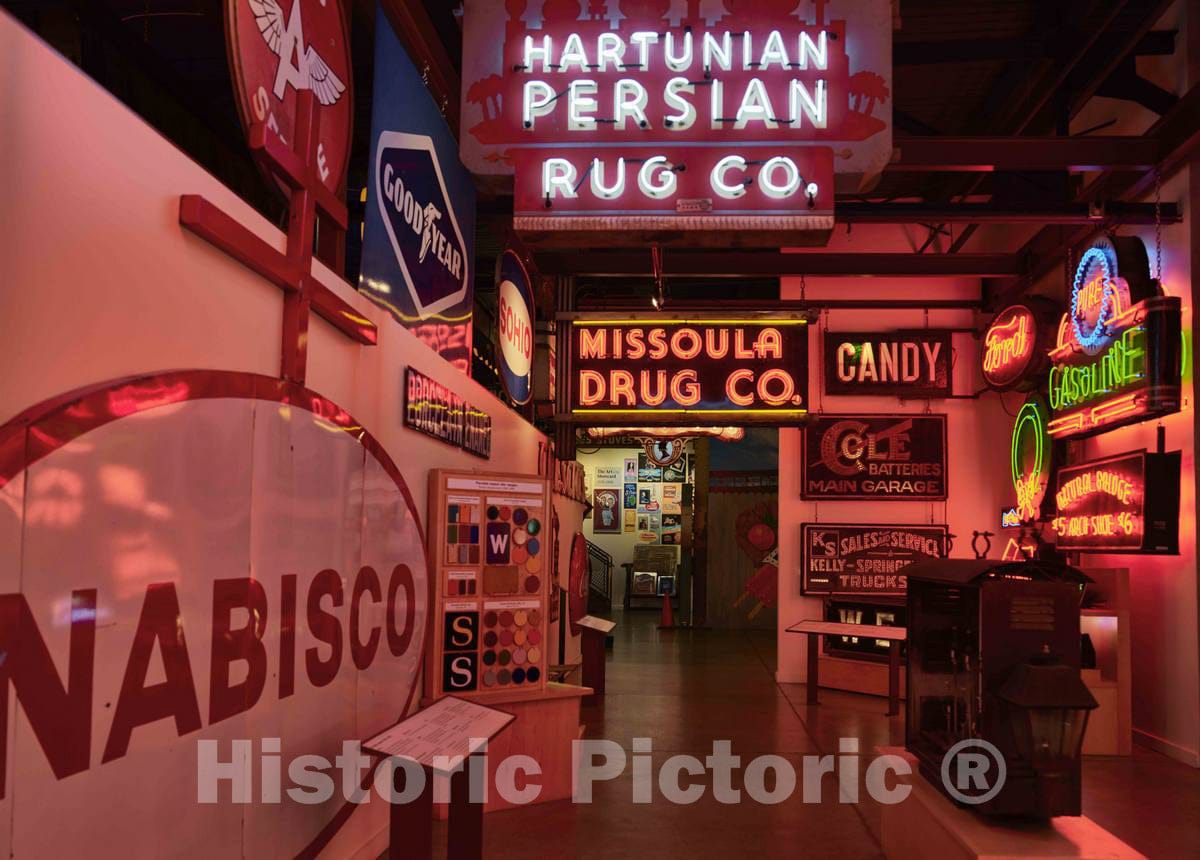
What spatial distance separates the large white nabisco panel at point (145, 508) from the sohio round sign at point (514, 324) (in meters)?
2.93

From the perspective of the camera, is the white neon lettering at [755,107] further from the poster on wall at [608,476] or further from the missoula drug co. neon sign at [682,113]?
the poster on wall at [608,476]

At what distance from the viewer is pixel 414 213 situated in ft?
18.4

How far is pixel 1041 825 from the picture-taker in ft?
12.9

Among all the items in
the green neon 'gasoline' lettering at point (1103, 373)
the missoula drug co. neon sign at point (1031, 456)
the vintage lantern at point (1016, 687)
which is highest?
the green neon 'gasoline' lettering at point (1103, 373)

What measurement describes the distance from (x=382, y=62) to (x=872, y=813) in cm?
524

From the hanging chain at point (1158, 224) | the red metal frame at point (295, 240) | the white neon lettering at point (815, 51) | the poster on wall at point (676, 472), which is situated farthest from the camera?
the poster on wall at point (676, 472)

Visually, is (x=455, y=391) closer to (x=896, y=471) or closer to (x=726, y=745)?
(x=726, y=745)

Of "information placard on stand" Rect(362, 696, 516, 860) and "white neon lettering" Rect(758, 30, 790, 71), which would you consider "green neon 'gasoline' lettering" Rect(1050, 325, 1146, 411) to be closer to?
"white neon lettering" Rect(758, 30, 790, 71)

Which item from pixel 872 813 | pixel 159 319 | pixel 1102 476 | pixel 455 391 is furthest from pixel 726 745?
pixel 159 319

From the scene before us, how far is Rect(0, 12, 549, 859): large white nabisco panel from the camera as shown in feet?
6.89

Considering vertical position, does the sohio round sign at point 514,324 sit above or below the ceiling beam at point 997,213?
below

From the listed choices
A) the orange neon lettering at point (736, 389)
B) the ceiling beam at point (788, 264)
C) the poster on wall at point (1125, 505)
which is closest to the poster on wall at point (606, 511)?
the ceiling beam at point (788, 264)

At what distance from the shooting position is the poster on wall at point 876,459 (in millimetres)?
11367

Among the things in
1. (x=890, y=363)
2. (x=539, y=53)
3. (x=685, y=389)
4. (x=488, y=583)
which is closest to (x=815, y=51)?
(x=539, y=53)
